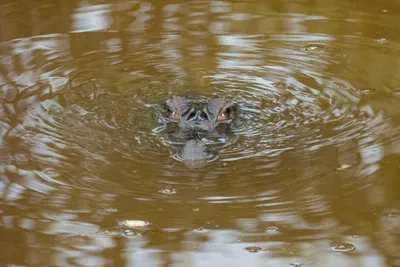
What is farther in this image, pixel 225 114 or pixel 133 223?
pixel 225 114

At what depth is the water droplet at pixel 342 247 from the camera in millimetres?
4418

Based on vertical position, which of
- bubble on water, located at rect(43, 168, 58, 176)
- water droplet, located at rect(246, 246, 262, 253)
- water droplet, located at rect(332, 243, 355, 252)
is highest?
bubble on water, located at rect(43, 168, 58, 176)

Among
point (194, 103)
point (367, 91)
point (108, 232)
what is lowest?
point (108, 232)

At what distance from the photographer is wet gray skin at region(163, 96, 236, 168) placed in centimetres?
596

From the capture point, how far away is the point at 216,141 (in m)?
5.80

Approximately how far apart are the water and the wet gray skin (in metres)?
0.11

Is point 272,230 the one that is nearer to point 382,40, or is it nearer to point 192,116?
point 192,116

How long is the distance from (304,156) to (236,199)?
0.72m

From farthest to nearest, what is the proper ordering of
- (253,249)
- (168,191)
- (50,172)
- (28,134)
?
(28,134) → (50,172) → (168,191) → (253,249)

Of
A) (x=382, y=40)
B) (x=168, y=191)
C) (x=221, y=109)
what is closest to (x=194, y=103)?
(x=221, y=109)

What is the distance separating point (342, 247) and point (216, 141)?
1603 mm

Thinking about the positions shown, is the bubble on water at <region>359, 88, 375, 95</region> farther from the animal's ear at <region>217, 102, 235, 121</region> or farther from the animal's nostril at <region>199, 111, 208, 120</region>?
the animal's nostril at <region>199, 111, 208, 120</region>

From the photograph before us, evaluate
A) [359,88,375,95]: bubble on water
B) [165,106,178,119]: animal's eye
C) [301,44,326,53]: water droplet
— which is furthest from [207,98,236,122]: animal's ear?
[301,44,326,53]: water droplet

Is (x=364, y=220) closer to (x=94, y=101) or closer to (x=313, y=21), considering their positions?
(x=94, y=101)
